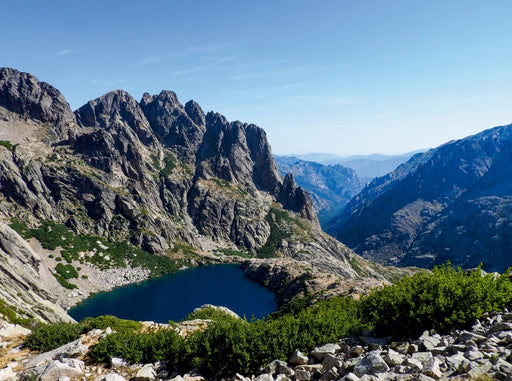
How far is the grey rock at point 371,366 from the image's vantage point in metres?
15.8

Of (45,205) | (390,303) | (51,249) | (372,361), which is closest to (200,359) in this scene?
(372,361)

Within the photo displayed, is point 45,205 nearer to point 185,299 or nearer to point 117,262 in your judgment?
point 117,262

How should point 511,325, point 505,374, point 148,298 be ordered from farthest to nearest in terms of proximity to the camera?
1. point 148,298
2. point 511,325
3. point 505,374

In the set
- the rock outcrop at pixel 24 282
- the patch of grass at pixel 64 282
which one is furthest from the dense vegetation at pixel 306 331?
the patch of grass at pixel 64 282

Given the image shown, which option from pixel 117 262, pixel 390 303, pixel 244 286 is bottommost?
pixel 244 286

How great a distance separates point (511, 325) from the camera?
1814cm

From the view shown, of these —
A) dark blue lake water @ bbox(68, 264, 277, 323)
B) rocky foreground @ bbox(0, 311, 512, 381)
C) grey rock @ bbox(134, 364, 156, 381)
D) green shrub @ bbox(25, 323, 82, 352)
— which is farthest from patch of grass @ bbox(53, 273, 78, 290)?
grey rock @ bbox(134, 364, 156, 381)

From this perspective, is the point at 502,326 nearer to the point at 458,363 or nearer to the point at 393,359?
the point at 458,363

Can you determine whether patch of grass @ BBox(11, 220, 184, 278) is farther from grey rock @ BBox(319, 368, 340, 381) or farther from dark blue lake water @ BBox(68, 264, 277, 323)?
grey rock @ BBox(319, 368, 340, 381)

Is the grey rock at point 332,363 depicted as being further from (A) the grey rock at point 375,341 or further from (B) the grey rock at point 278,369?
(A) the grey rock at point 375,341

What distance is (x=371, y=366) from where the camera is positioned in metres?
16.1

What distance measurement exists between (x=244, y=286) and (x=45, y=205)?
13632cm

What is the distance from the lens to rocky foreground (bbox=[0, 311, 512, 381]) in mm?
14563

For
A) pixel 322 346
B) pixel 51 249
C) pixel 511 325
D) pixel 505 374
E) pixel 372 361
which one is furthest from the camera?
pixel 51 249
